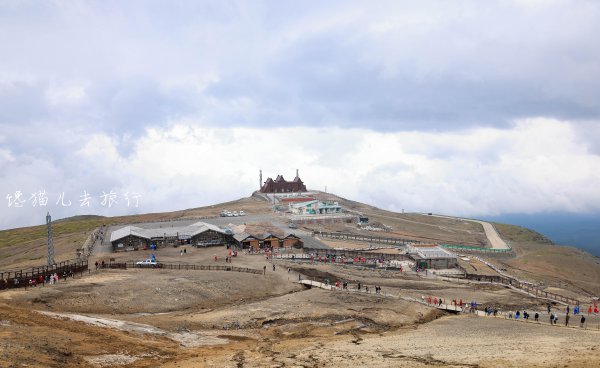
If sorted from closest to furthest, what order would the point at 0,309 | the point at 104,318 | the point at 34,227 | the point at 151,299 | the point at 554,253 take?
the point at 0,309
the point at 104,318
the point at 151,299
the point at 554,253
the point at 34,227

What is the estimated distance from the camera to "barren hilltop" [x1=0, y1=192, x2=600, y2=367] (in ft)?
105

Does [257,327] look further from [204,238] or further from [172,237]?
[172,237]

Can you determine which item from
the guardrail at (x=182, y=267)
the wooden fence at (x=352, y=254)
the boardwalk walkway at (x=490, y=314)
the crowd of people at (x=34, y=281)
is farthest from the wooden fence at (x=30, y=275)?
the wooden fence at (x=352, y=254)

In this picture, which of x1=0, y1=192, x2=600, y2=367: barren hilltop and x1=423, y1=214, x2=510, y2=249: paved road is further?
x1=423, y1=214, x2=510, y2=249: paved road

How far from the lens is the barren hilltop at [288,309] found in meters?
32.1

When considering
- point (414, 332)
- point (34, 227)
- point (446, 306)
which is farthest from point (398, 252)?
point (34, 227)

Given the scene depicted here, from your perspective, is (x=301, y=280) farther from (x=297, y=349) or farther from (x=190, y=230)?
(x=190, y=230)

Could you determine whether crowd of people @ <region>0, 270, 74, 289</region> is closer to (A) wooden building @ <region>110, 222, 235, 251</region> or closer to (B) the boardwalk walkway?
(A) wooden building @ <region>110, 222, 235, 251</region>

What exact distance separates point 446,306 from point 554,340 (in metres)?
18.5

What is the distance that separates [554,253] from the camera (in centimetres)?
12412

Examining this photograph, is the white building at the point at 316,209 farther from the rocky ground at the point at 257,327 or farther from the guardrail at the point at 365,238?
the rocky ground at the point at 257,327

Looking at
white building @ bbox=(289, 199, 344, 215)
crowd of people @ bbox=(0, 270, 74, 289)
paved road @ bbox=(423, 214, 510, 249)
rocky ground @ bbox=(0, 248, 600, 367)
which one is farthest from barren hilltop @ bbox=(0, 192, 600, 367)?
white building @ bbox=(289, 199, 344, 215)

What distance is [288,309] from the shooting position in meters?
50.8

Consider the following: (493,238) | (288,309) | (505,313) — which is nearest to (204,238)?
(288,309)
